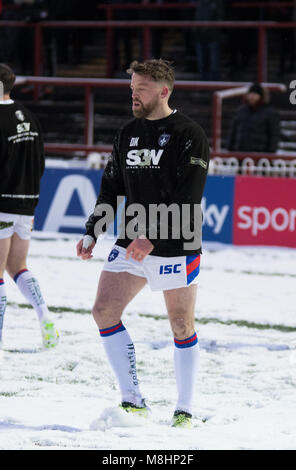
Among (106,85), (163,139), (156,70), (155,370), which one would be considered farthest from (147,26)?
(163,139)

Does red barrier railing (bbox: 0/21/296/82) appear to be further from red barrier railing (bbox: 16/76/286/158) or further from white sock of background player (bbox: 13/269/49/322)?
white sock of background player (bbox: 13/269/49/322)

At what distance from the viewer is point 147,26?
1672 cm

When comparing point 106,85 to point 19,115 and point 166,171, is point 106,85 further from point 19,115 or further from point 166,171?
point 166,171

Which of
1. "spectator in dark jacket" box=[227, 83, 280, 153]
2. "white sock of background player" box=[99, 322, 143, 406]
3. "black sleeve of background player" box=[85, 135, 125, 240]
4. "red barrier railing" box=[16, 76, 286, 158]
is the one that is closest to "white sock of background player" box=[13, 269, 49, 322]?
"black sleeve of background player" box=[85, 135, 125, 240]

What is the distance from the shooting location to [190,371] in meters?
5.51

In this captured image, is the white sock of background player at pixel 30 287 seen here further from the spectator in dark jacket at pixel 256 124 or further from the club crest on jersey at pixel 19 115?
the spectator in dark jacket at pixel 256 124

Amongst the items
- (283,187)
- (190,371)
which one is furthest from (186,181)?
(283,187)

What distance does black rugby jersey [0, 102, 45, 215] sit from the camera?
22.4 feet

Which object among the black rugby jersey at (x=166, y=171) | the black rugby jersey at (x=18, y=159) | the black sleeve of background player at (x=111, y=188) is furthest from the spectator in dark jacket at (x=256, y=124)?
the black rugby jersey at (x=166, y=171)

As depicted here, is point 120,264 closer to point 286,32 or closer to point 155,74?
point 155,74

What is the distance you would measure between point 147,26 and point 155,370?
1079cm

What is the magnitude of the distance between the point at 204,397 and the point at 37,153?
2181 millimetres

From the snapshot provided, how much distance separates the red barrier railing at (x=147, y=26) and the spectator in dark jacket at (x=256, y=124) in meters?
2.94

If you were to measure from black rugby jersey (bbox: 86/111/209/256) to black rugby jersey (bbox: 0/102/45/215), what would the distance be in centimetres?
153
